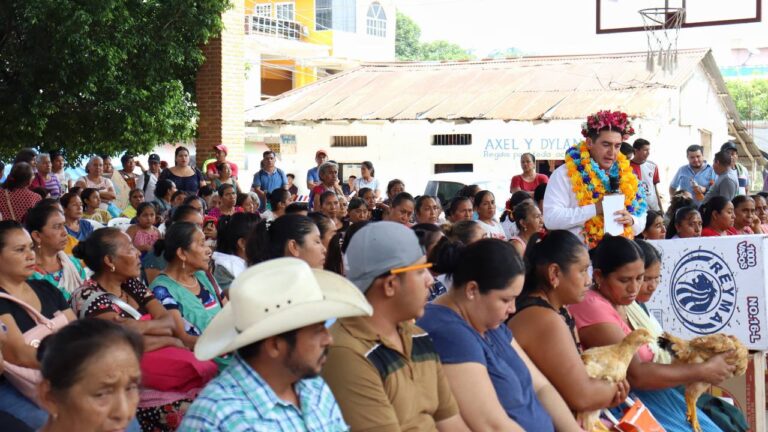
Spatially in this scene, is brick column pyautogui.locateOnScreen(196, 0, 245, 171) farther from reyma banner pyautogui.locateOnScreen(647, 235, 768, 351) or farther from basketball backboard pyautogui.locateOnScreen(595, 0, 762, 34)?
reyma banner pyautogui.locateOnScreen(647, 235, 768, 351)

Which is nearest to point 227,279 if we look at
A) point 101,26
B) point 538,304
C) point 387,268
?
point 538,304

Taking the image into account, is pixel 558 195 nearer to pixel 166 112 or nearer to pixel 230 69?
pixel 166 112

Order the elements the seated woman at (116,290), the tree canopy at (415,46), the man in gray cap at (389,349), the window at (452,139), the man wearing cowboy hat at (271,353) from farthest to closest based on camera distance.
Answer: the tree canopy at (415,46), the window at (452,139), the seated woman at (116,290), the man in gray cap at (389,349), the man wearing cowboy hat at (271,353)

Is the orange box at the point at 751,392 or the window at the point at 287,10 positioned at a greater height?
the window at the point at 287,10

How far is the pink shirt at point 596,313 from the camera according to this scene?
4.80 meters

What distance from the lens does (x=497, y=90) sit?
25719 millimetres

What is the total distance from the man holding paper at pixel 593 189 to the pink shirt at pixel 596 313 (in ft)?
5.94

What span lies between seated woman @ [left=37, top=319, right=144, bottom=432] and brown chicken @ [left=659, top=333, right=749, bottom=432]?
3.05 meters

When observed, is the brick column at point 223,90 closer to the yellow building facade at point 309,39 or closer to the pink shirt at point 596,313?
the pink shirt at point 596,313

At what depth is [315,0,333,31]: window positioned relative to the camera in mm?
46250

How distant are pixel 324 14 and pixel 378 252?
44.1m

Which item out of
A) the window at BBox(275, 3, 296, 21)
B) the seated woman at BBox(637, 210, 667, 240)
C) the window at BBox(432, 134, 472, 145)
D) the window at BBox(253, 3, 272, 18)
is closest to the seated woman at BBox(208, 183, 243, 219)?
the seated woman at BBox(637, 210, 667, 240)

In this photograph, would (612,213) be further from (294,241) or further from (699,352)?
(294,241)

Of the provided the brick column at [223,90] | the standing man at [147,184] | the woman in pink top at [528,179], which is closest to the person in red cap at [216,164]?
the standing man at [147,184]
